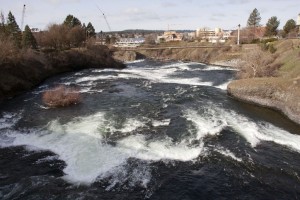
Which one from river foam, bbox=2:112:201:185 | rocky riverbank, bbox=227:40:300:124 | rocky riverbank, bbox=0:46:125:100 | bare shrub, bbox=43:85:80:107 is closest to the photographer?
river foam, bbox=2:112:201:185

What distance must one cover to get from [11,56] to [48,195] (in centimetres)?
3504

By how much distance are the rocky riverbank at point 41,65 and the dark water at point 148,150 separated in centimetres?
629

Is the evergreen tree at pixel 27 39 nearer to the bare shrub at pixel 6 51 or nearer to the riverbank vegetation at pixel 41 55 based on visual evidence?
the riverbank vegetation at pixel 41 55

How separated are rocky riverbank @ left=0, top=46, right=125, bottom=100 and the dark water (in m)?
6.29

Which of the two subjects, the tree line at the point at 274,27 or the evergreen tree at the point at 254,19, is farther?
the evergreen tree at the point at 254,19

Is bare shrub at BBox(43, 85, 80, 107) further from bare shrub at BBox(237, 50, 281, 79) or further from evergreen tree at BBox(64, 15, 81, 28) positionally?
evergreen tree at BBox(64, 15, 81, 28)

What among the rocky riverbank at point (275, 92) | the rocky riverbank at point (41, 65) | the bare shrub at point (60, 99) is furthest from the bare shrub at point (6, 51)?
the rocky riverbank at point (275, 92)

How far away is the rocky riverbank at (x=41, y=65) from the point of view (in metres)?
42.4

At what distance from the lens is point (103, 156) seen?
69.2ft

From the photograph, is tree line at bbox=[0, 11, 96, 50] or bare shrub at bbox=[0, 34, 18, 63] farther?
tree line at bbox=[0, 11, 96, 50]

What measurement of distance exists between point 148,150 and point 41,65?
3998 centimetres

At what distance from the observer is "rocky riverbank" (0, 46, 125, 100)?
4241cm

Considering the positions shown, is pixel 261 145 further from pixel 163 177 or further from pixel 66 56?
pixel 66 56

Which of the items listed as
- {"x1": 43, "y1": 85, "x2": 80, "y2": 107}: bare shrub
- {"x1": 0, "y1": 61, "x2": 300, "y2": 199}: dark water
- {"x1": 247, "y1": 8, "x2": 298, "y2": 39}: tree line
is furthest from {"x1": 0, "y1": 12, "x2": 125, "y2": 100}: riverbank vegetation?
{"x1": 247, "y1": 8, "x2": 298, "y2": 39}: tree line
